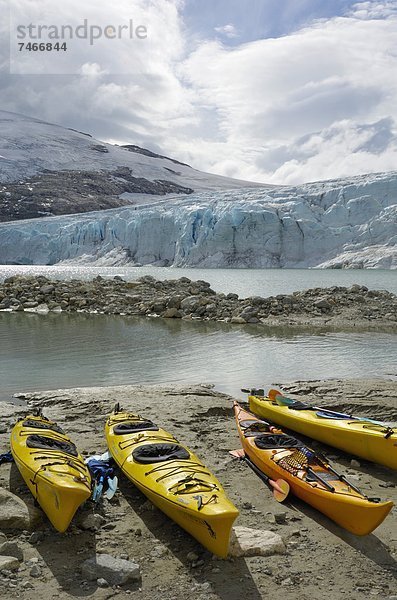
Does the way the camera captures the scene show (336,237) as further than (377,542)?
Yes

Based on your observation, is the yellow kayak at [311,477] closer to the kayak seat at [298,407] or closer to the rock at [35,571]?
the kayak seat at [298,407]

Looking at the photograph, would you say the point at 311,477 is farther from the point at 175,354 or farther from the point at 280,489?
the point at 175,354

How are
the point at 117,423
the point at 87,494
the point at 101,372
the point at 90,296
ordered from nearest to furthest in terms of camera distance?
the point at 87,494
the point at 117,423
the point at 101,372
the point at 90,296

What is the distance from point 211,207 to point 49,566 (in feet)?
152

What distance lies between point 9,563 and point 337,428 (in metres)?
3.56

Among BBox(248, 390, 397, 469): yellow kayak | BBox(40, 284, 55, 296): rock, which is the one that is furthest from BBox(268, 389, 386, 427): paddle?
BBox(40, 284, 55, 296): rock

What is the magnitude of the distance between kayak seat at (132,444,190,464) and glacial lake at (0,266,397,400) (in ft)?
11.6

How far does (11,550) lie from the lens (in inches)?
133

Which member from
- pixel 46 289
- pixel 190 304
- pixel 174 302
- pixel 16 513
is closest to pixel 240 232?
pixel 46 289

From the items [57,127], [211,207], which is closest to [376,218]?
[211,207]

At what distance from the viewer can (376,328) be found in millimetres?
16125

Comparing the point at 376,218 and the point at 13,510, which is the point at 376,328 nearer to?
the point at 13,510

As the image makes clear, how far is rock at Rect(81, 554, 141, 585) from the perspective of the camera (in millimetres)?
3201

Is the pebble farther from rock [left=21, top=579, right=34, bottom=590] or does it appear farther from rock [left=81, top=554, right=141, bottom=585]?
rock [left=81, top=554, right=141, bottom=585]
